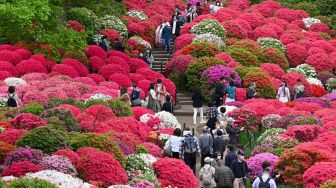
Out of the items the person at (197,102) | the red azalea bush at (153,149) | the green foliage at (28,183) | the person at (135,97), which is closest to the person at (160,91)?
the person at (135,97)

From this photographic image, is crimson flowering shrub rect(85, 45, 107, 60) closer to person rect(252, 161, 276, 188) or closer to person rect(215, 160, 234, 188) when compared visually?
person rect(215, 160, 234, 188)

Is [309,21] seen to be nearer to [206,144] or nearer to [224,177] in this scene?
[206,144]

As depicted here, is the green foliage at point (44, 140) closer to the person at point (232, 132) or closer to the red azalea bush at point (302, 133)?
the person at point (232, 132)

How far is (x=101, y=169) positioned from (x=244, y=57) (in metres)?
19.6

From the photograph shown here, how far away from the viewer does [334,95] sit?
37.8 metres

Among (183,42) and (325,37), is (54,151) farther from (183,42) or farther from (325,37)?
(325,37)

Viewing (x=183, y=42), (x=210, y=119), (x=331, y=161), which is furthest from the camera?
(x=183, y=42)

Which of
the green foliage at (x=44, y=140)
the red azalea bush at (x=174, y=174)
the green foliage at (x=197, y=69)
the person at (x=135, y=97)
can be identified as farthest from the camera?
the green foliage at (x=197, y=69)

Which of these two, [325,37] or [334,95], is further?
[325,37]

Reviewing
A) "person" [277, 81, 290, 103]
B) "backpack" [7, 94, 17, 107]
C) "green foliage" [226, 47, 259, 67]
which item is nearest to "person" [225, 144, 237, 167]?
"backpack" [7, 94, 17, 107]

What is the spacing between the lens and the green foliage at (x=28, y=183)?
1952 centimetres

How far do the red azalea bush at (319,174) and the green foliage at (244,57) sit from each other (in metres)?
17.0

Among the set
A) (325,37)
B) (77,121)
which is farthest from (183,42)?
(77,121)

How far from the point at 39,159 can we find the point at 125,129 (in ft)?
19.3
